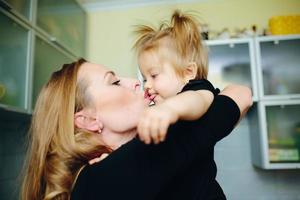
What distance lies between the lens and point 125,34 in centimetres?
268

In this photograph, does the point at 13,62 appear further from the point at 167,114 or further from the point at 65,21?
the point at 167,114

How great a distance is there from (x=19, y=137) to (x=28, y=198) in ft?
4.30

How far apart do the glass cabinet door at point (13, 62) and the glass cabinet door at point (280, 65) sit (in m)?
1.52

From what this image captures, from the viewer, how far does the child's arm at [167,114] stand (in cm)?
45

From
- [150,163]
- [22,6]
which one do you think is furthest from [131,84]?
[22,6]

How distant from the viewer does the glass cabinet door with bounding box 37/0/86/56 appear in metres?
1.88

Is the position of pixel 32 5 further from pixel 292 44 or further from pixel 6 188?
pixel 292 44

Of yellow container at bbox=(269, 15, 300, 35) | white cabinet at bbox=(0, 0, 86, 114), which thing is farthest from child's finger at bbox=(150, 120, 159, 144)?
yellow container at bbox=(269, 15, 300, 35)

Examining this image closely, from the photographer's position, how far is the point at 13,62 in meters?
1.53

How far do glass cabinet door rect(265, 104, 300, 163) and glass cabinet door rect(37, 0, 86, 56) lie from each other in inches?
60.0

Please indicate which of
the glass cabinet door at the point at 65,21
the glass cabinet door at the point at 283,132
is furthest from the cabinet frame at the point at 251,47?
the glass cabinet door at the point at 65,21

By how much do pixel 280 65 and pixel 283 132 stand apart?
1.56ft

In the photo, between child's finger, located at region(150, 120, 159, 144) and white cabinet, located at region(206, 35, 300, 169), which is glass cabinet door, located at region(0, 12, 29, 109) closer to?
child's finger, located at region(150, 120, 159, 144)

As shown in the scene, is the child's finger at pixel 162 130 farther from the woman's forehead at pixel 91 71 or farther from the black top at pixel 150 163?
the woman's forehead at pixel 91 71
